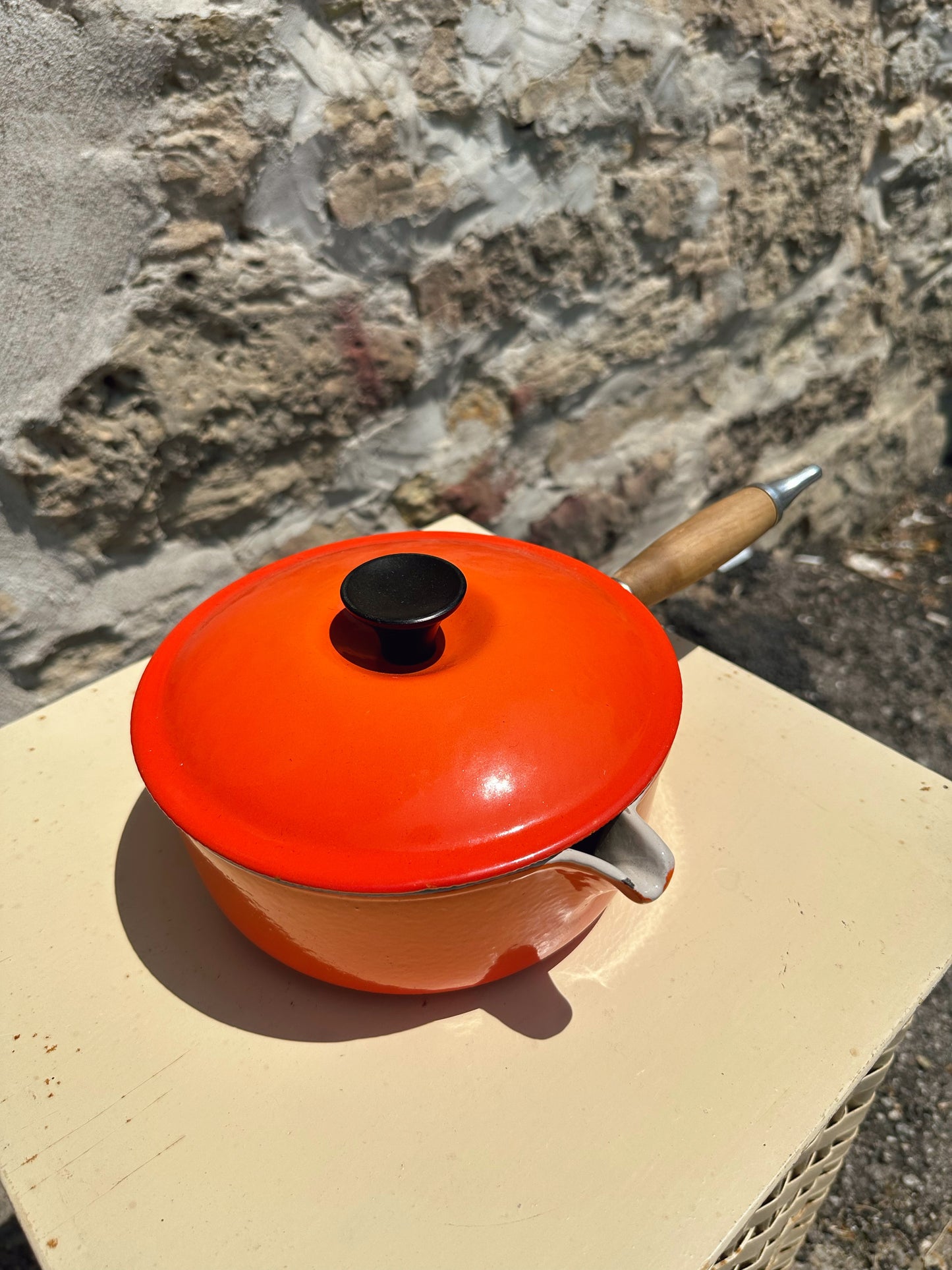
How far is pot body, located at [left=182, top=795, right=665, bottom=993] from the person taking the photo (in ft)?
1.66

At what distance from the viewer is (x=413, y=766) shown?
20.3 inches

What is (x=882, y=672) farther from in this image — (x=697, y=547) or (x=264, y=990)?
(x=264, y=990)

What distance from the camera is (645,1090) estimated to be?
578 millimetres

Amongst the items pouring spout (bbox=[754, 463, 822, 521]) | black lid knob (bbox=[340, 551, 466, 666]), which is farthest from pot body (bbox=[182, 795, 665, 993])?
pouring spout (bbox=[754, 463, 822, 521])

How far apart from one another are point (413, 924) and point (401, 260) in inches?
32.9

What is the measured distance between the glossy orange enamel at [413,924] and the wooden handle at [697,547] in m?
0.29

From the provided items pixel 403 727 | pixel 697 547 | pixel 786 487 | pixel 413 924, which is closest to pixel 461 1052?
pixel 413 924

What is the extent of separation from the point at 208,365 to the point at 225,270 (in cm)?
10

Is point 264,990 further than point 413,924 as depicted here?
Yes

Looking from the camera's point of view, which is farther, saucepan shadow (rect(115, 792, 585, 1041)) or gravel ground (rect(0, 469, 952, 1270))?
gravel ground (rect(0, 469, 952, 1270))

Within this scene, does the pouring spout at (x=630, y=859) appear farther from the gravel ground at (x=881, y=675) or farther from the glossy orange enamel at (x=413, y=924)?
the gravel ground at (x=881, y=675)

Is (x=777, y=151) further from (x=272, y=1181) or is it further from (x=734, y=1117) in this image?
(x=272, y=1181)

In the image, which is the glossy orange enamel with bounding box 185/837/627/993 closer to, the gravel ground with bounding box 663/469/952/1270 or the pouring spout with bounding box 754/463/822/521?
the pouring spout with bounding box 754/463/822/521

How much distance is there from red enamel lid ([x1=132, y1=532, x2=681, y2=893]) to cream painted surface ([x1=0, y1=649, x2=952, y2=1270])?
197 millimetres
